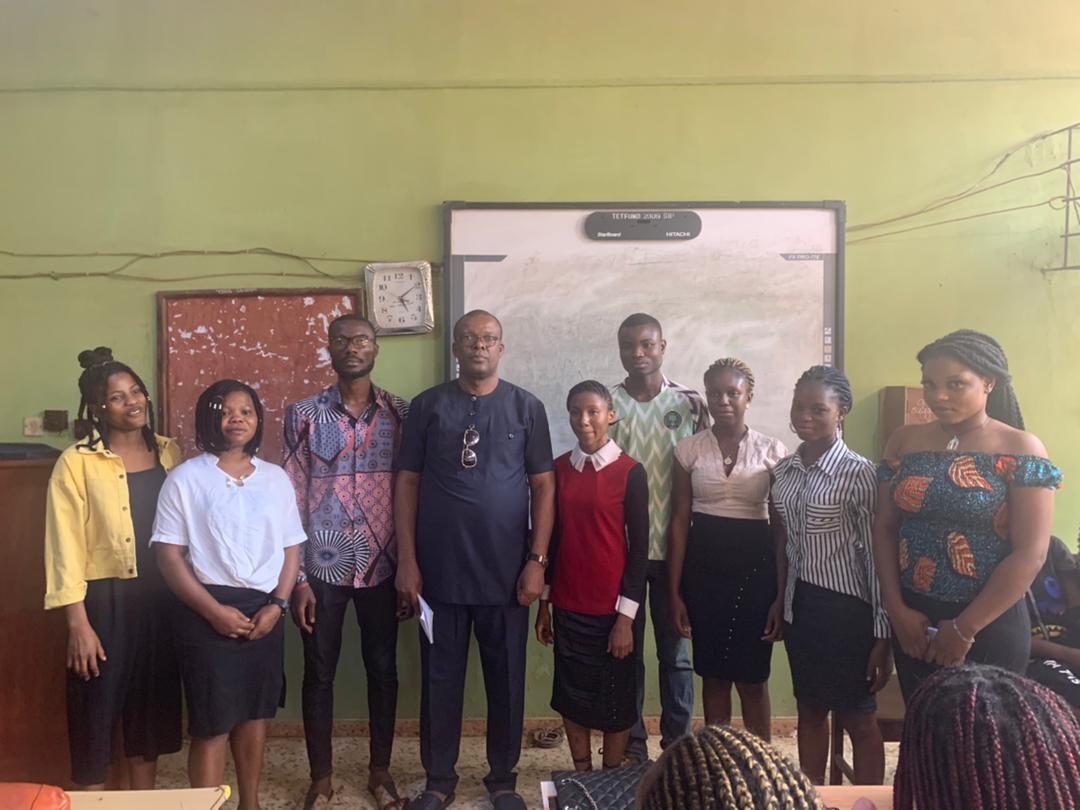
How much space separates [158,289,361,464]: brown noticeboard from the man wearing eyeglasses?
86cm

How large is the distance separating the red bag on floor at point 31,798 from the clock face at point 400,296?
1.97 m

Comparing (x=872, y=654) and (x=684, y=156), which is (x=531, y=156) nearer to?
(x=684, y=156)

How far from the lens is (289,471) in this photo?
92.4 inches

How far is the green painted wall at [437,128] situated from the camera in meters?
2.91

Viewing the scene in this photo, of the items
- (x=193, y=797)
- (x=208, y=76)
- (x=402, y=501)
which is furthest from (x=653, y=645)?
(x=208, y=76)

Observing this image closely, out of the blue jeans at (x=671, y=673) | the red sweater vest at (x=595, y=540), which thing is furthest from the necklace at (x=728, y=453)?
the blue jeans at (x=671, y=673)

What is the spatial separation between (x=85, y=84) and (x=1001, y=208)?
3.94 metres

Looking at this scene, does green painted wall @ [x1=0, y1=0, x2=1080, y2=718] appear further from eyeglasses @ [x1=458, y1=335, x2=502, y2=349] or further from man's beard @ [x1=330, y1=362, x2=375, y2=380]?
eyeglasses @ [x1=458, y1=335, x2=502, y2=349]

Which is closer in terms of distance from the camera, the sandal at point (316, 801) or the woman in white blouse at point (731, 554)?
the woman in white blouse at point (731, 554)

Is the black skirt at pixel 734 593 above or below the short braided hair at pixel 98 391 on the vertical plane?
below

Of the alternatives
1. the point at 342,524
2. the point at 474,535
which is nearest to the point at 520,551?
the point at 474,535

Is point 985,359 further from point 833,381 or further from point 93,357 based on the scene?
point 93,357

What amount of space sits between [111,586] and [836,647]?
2098mm

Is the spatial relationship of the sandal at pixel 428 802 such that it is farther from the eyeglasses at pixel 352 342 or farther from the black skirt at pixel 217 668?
the eyeglasses at pixel 352 342
